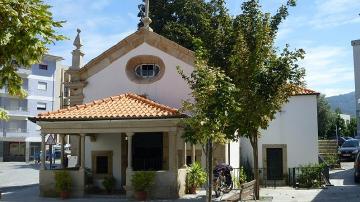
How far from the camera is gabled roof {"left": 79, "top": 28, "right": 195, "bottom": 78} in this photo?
2103 cm

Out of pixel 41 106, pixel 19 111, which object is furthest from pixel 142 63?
pixel 41 106

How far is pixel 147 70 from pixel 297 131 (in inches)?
332

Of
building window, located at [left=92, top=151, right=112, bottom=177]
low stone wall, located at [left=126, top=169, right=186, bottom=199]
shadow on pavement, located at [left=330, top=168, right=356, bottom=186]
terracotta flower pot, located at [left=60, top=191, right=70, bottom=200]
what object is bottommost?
shadow on pavement, located at [left=330, top=168, right=356, bottom=186]

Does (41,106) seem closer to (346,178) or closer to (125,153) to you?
(125,153)

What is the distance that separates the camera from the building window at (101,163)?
20.2 m

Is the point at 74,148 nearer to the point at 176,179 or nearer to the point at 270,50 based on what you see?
the point at 176,179

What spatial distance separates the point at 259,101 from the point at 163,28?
19922 millimetres

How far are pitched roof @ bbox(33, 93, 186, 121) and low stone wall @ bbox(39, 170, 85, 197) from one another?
1.99 meters

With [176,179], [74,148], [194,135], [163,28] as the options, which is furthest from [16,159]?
[194,135]

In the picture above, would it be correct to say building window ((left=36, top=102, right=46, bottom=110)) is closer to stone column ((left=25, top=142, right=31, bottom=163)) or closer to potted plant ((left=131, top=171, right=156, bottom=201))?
stone column ((left=25, top=142, right=31, bottom=163))

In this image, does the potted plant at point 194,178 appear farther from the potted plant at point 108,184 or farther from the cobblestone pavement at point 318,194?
the potted plant at point 108,184

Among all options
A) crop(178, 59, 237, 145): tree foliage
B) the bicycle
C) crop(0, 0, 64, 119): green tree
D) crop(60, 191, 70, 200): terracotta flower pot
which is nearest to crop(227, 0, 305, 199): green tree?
the bicycle

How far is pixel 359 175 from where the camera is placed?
2281cm

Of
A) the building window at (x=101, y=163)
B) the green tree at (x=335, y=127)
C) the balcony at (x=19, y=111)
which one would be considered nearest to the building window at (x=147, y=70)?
the building window at (x=101, y=163)
